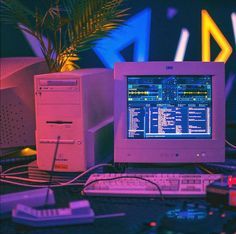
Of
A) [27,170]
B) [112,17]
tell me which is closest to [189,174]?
[27,170]

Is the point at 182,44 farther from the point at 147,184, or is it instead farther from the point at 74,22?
the point at 147,184

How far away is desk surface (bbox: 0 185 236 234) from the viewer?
4.55 feet

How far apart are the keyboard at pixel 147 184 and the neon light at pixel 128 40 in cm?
91

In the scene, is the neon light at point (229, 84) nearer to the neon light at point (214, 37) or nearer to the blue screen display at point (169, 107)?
the neon light at point (214, 37)

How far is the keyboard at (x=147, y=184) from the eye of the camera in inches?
65.3

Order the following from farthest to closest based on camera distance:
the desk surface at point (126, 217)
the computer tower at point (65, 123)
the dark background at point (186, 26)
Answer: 1. the dark background at point (186, 26)
2. the computer tower at point (65, 123)
3. the desk surface at point (126, 217)

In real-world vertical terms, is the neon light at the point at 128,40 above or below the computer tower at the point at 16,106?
above

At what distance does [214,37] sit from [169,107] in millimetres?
748

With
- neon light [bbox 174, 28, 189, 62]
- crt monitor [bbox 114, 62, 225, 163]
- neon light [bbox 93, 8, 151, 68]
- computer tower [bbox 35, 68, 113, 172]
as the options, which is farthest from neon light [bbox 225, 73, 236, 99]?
computer tower [bbox 35, 68, 113, 172]

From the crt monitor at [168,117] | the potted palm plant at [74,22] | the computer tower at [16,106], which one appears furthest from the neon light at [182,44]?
the computer tower at [16,106]

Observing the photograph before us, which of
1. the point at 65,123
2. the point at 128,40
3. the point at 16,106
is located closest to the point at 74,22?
the point at 128,40

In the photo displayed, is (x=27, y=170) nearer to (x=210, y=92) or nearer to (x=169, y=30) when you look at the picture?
(x=210, y=92)

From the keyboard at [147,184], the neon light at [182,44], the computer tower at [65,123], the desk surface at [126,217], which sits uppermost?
the neon light at [182,44]

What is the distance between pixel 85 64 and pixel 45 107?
2.74ft
